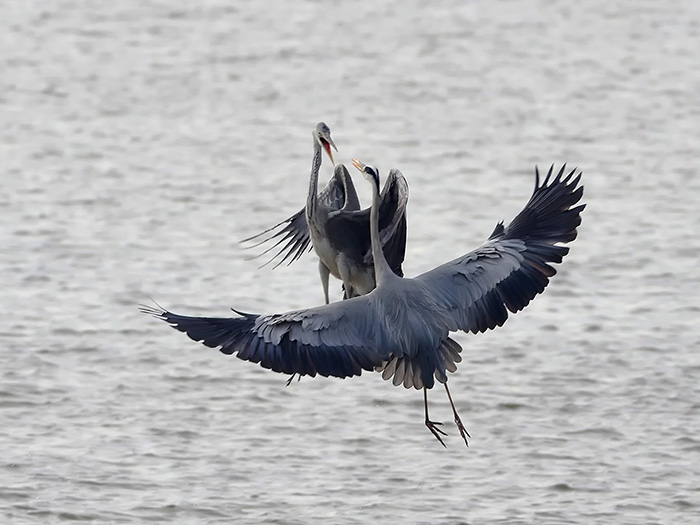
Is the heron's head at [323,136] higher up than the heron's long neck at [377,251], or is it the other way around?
the heron's head at [323,136]

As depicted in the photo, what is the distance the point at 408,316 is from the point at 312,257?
10.5 metres

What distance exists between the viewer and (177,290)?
736 inches

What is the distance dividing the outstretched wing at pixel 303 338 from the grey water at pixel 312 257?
14.4 ft

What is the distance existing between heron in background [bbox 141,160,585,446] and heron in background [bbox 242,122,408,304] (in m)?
0.30

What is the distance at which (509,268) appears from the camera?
34.2ft

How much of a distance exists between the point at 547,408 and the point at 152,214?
23.8ft

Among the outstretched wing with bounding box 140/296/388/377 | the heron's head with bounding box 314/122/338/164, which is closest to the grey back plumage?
the outstretched wing with bounding box 140/296/388/377

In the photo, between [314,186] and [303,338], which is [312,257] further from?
[303,338]

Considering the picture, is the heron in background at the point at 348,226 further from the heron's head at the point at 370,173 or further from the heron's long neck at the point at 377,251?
the heron's head at the point at 370,173

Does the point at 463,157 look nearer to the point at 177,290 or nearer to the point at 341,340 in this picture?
the point at 177,290

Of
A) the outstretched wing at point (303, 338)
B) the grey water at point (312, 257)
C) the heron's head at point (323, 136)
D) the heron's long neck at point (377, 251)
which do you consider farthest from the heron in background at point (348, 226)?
the grey water at point (312, 257)

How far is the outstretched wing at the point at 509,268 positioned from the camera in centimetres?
1028

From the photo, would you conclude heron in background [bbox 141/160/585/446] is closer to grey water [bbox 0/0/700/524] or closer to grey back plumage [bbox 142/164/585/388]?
grey back plumage [bbox 142/164/585/388]

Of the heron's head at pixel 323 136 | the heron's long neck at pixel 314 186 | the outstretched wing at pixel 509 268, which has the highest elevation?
the heron's head at pixel 323 136
